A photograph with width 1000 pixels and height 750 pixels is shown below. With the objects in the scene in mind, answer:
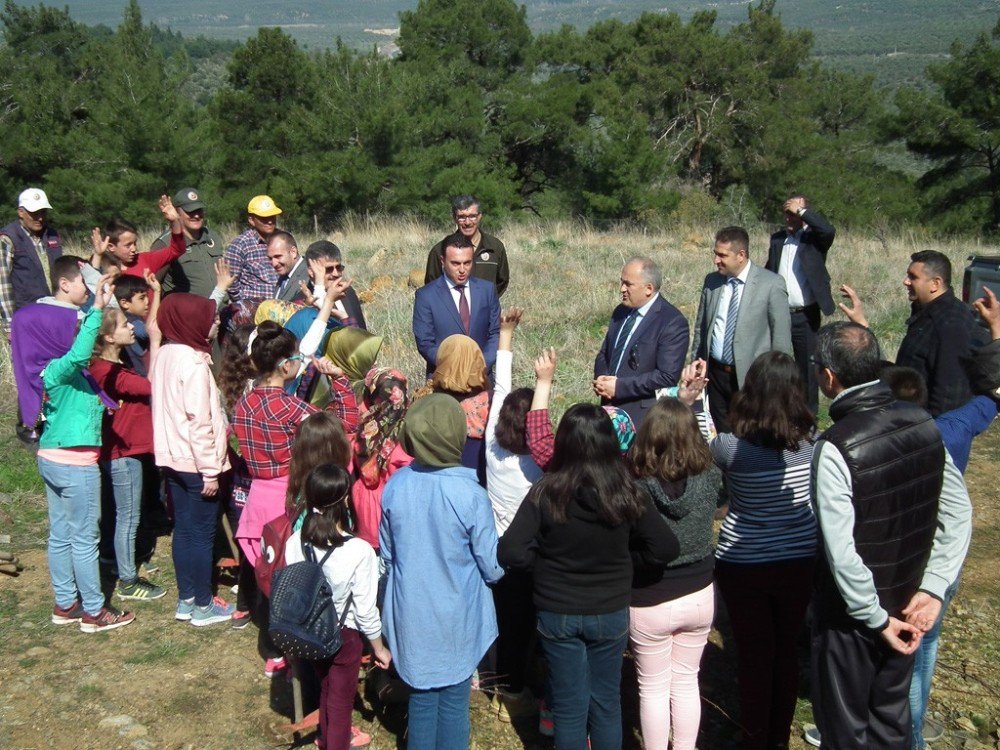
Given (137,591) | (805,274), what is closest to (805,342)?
(805,274)

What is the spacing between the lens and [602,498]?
2949mm

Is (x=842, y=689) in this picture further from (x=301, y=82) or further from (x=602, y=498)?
(x=301, y=82)

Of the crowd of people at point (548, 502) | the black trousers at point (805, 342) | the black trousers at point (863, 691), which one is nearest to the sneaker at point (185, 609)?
the crowd of people at point (548, 502)

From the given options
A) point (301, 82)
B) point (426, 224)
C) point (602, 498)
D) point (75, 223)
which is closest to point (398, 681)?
point (602, 498)

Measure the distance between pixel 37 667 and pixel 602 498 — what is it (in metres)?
3.09

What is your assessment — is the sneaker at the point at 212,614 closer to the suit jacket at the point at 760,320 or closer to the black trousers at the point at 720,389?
the black trousers at the point at 720,389

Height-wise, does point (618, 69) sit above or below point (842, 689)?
above

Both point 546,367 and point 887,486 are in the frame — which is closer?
point 887,486

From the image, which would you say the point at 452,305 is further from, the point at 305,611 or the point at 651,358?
the point at 305,611

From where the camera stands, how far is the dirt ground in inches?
149

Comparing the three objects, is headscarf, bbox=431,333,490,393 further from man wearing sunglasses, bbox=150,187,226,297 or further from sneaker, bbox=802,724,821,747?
man wearing sunglasses, bbox=150,187,226,297

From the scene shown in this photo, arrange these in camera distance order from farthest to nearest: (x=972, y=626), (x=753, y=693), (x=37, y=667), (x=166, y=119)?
(x=166, y=119) < (x=972, y=626) < (x=37, y=667) < (x=753, y=693)

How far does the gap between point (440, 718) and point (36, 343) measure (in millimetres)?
2706

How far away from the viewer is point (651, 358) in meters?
4.79
